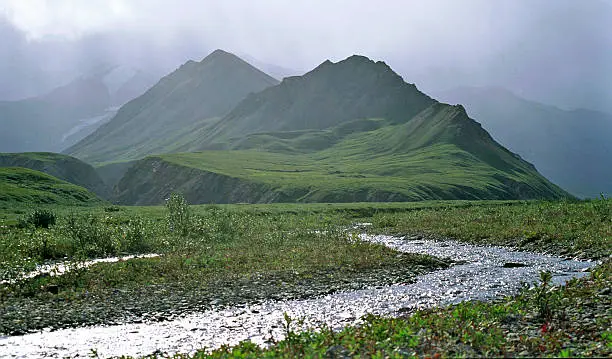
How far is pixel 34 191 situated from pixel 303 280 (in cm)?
9809

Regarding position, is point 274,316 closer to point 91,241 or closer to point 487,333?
point 487,333

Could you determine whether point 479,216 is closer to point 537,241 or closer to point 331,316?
point 537,241

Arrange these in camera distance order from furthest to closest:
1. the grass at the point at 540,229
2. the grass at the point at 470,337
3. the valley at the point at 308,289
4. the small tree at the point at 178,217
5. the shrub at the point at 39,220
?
1. the shrub at the point at 39,220
2. the small tree at the point at 178,217
3. the grass at the point at 540,229
4. the valley at the point at 308,289
5. the grass at the point at 470,337

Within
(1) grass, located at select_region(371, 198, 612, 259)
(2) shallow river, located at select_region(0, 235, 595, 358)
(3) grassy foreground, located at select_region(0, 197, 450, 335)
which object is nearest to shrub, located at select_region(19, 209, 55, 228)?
(3) grassy foreground, located at select_region(0, 197, 450, 335)

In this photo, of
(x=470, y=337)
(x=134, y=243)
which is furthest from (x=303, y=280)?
(x=134, y=243)

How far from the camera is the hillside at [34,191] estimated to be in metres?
99.8

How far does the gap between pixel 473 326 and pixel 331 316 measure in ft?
27.1

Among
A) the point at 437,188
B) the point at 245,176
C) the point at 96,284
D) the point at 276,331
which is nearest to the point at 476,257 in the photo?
the point at 276,331

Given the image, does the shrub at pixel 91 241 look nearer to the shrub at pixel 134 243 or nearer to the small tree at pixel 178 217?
the shrub at pixel 134 243

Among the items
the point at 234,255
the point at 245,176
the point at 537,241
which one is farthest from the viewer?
the point at 245,176

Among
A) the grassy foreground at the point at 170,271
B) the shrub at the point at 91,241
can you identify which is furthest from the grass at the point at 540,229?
the shrub at the point at 91,241

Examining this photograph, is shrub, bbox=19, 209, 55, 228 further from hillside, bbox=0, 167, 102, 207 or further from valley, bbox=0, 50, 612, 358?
hillside, bbox=0, 167, 102, 207

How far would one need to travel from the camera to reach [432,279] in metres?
33.1

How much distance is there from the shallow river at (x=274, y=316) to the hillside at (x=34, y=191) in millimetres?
78855
